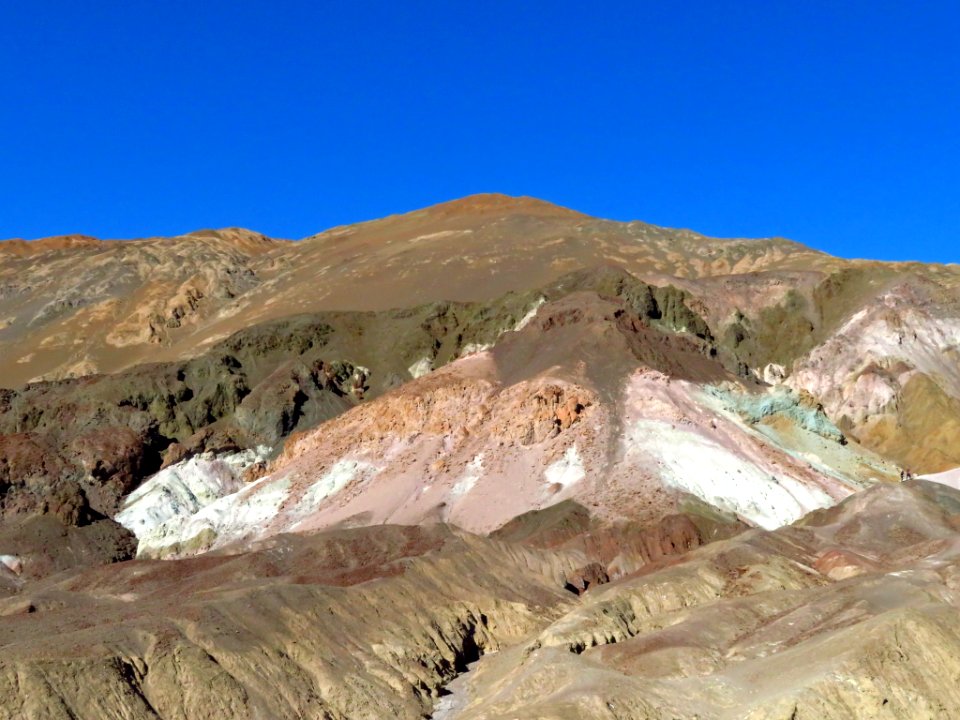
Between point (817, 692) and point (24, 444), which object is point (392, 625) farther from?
point (24, 444)

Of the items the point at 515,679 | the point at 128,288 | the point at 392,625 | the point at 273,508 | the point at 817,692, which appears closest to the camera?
the point at 817,692

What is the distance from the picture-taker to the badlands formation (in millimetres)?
35531

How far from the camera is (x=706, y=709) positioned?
31.4 metres

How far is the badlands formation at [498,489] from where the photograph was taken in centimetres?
3553

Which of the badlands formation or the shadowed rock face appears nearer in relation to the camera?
the shadowed rock face

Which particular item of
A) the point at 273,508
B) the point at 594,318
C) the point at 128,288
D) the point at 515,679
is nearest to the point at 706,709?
the point at 515,679

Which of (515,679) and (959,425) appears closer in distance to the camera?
(515,679)

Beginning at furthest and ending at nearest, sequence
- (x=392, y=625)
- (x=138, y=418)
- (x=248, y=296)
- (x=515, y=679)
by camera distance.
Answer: (x=248, y=296) → (x=138, y=418) → (x=392, y=625) → (x=515, y=679)

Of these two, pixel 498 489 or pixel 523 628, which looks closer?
pixel 523 628

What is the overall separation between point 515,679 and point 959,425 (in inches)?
1985

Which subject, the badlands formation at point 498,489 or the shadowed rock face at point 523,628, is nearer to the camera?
the shadowed rock face at point 523,628

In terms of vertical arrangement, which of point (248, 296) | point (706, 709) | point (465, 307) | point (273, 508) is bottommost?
point (706, 709)

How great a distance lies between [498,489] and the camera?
67.9 metres

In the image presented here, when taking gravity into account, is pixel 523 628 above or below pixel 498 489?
below
